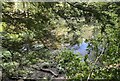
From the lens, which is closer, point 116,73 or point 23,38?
point 116,73

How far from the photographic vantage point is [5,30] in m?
2.67

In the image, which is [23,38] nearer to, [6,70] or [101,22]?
[6,70]

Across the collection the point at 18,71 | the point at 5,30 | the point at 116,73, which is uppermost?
the point at 5,30

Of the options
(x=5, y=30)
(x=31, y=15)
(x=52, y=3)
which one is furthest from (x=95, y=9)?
(x=5, y=30)

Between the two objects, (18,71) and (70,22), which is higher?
(70,22)

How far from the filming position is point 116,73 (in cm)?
233

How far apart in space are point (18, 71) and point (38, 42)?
1.15 feet

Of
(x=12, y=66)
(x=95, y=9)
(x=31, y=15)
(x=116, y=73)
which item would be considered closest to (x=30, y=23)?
(x=31, y=15)

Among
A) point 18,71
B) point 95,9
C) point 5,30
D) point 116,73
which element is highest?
point 95,9

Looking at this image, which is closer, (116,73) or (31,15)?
(116,73)

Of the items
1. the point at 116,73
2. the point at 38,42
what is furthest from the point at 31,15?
the point at 116,73

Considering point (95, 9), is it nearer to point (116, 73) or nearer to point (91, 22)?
point (91, 22)

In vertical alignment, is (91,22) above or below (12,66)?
above

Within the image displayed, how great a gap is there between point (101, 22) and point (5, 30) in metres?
0.94
